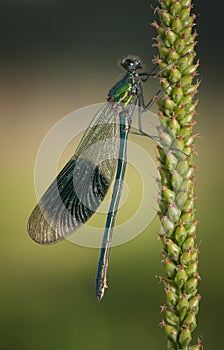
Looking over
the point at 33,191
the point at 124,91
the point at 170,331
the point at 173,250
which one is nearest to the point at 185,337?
the point at 170,331

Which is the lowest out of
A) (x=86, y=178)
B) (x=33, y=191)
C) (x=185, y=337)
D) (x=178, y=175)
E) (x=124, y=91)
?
(x=185, y=337)

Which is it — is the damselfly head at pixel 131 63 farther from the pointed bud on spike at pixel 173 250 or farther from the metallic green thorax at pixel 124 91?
the pointed bud on spike at pixel 173 250

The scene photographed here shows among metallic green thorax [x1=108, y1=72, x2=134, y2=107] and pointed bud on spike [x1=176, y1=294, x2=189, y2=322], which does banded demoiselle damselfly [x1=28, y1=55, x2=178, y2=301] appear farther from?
pointed bud on spike [x1=176, y1=294, x2=189, y2=322]

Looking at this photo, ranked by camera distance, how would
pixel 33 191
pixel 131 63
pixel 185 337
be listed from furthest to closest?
pixel 33 191
pixel 131 63
pixel 185 337

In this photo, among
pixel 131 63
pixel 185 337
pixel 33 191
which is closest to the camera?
pixel 185 337

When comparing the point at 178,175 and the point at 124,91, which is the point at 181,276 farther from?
the point at 124,91

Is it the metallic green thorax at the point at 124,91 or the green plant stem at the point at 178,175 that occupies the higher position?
the metallic green thorax at the point at 124,91

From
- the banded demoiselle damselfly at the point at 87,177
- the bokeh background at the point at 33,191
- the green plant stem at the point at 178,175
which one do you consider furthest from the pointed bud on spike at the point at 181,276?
the bokeh background at the point at 33,191
